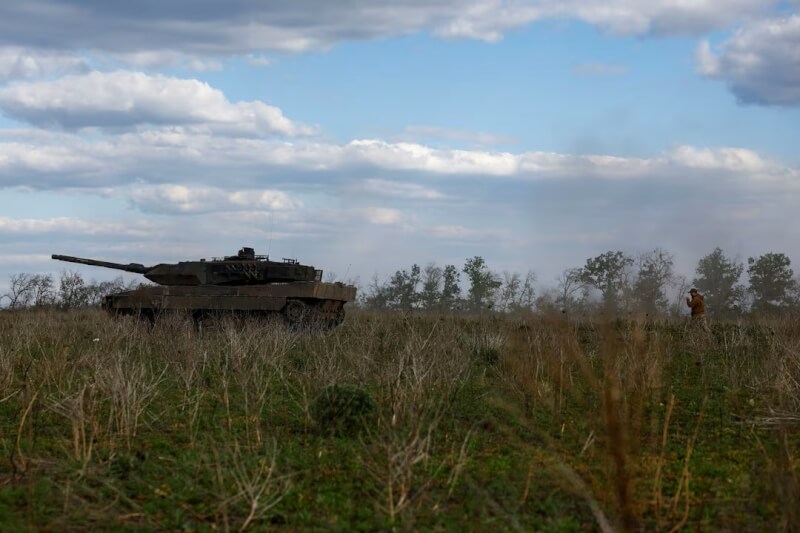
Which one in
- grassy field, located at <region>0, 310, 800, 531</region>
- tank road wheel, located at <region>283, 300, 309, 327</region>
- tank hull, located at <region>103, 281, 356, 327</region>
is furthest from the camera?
tank hull, located at <region>103, 281, 356, 327</region>

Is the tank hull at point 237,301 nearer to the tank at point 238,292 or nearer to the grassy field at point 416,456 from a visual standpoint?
the tank at point 238,292

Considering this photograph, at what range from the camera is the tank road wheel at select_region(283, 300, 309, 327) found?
2175cm

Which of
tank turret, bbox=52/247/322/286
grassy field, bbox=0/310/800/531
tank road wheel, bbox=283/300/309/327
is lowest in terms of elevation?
grassy field, bbox=0/310/800/531

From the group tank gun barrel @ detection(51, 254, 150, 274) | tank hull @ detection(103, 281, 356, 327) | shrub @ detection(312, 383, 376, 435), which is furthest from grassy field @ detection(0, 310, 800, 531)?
tank gun barrel @ detection(51, 254, 150, 274)

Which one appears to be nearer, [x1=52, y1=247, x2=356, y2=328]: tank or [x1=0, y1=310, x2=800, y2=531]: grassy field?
[x1=0, y1=310, x2=800, y2=531]: grassy field

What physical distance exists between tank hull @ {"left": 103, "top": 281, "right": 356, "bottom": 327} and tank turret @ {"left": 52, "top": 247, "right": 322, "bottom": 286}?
0.37 meters

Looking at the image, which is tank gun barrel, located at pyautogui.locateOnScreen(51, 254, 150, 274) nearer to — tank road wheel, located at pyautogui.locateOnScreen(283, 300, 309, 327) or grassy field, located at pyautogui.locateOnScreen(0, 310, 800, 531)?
tank road wheel, located at pyautogui.locateOnScreen(283, 300, 309, 327)

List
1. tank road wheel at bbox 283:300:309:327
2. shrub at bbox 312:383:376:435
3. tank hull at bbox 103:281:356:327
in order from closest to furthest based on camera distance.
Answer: shrub at bbox 312:383:376:435
tank road wheel at bbox 283:300:309:327
tank hull at bbox 103:281:356:327

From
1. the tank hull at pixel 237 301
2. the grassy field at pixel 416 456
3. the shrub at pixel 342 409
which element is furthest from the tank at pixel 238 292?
the shrub at pixel 342 409

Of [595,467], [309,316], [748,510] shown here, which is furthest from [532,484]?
[309,316]

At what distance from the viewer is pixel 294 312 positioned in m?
21.9

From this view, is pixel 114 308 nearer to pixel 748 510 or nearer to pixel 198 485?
pixel 198 485

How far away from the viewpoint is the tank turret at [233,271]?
74.6 ft

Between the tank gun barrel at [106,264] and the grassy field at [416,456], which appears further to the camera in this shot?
the tank gun barrel at [106,264]
